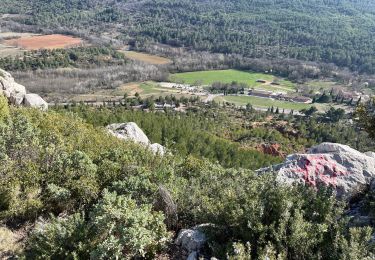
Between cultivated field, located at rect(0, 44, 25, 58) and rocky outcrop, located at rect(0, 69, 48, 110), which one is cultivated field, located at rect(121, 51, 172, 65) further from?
rocky outcrop, located at rect(0, 69, 48, 110)

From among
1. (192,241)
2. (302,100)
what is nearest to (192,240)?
(192,241)

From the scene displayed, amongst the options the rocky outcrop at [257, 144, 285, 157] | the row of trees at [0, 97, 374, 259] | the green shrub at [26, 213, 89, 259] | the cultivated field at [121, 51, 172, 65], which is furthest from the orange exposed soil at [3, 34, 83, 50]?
the green shrub at [26, 213, 89, 259]

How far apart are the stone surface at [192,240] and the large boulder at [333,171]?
407 centimetres

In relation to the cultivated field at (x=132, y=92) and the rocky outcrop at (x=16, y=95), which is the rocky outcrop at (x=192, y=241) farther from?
the cultivated field at (x=132, y=92)

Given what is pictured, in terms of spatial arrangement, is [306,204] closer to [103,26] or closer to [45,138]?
[45,138]

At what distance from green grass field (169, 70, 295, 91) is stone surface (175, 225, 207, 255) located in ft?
380

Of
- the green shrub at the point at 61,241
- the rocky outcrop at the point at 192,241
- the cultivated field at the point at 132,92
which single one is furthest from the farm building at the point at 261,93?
the green shrub at the point at 61,241

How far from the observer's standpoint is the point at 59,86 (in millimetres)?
109125

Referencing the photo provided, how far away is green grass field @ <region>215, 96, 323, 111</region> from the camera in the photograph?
353 feet

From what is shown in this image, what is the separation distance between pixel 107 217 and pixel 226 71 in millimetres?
133779

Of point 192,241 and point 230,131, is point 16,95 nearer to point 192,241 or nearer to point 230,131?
point 192,241

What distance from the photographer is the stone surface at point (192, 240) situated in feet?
37.6

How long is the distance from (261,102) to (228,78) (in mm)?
24710

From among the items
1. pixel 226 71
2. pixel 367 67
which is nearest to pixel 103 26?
pixel 226 71
